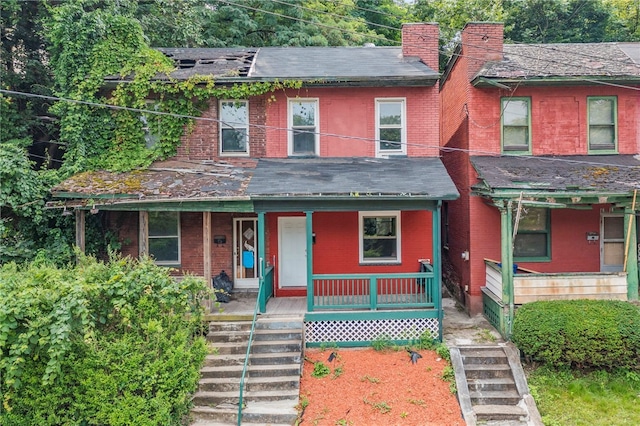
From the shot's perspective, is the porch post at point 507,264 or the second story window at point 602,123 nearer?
the porch post at point 507,264

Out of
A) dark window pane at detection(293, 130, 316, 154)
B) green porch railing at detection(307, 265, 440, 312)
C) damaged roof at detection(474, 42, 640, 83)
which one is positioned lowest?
green porch railing at detection(307, 265, 440, 312)

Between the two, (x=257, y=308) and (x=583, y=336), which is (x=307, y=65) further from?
(x=583, y=336)

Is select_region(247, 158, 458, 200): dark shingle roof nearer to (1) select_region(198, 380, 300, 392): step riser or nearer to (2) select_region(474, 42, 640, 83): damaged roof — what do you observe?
(2) select_region(474, 42, 640, 83): damaged roof

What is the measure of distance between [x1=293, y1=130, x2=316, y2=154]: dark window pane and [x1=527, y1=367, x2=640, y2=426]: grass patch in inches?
310

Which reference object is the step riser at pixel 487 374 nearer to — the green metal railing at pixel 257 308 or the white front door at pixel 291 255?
the green metal railing at pixel 257 308

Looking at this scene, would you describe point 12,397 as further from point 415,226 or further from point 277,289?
point 415,226

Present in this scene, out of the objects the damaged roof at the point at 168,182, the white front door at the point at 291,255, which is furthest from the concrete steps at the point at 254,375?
the damaged roof at the point at 168,182

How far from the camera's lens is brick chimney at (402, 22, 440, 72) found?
39.9 ft

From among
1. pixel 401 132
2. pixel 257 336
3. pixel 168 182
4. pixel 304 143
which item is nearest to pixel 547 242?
pixel 401 132

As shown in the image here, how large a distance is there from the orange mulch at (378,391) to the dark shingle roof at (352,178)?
12.0 ft

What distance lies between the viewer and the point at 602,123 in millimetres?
11219

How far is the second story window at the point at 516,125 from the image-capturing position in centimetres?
1123

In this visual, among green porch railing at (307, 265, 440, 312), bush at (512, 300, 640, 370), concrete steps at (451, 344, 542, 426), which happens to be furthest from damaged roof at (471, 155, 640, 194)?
concrete steps at (451, 344, 542, 426)

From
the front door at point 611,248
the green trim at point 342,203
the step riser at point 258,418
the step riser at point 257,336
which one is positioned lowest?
the step riser at point 258,418
